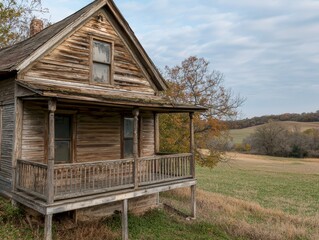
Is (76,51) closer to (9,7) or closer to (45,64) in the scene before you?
(45,64)

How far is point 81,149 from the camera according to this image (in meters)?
11.1

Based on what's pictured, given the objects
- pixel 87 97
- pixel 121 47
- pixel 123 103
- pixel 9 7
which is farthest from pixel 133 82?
pixel 9 7

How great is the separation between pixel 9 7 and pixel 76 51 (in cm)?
1297

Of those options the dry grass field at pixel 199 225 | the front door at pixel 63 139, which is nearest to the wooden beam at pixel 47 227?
the dry grass field at pixel 199 225

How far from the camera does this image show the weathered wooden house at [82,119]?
28.7 ft

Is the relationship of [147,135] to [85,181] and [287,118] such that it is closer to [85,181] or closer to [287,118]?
[85,181]

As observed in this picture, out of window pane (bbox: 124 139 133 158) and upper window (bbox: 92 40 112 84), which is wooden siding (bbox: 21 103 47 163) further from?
window pane (bbox: 124 139 133 158)

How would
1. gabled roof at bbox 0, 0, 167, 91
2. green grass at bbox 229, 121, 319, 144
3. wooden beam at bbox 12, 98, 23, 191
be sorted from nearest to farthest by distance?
wooden beam at bbox 12, 98, 23, 191 < gabled roof at bbox 0, 0, 167, 91 < green grass at bbox 229, 121, 319, 144

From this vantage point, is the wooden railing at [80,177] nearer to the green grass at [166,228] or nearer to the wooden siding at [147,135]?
the wooden siding at [147,135]

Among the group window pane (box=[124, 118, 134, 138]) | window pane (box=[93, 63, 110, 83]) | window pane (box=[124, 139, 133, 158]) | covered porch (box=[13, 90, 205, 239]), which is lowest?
covered porch (box=[13, 90, 205, 239])

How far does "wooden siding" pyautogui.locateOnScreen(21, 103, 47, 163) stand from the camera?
9.69 meters

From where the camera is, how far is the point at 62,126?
10586mm

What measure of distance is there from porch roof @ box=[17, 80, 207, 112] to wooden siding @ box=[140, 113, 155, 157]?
1.02 meters

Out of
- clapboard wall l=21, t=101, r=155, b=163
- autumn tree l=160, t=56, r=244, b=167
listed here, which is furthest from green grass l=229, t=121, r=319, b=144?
clapboard wall l=21, t=101, r=155, b=163
